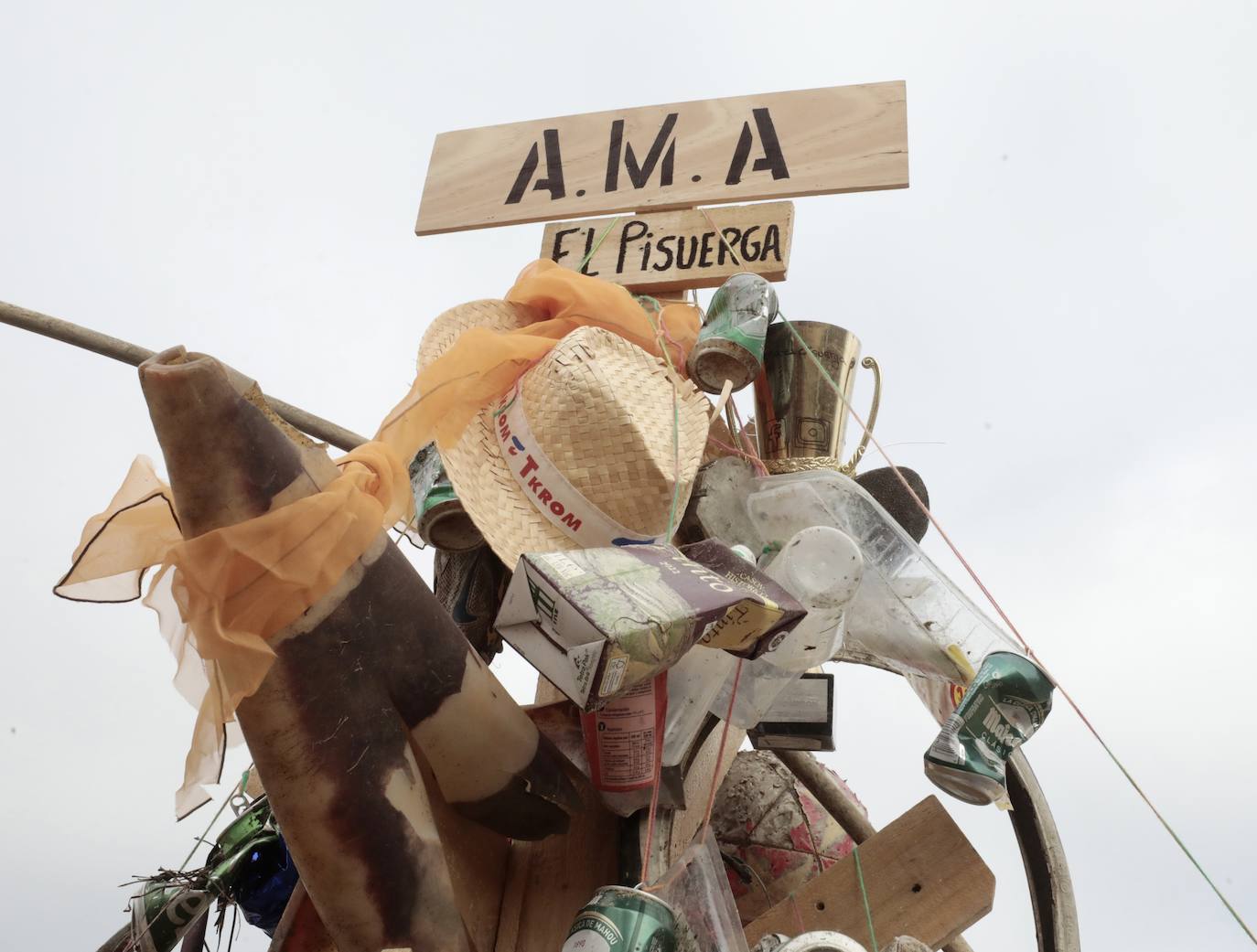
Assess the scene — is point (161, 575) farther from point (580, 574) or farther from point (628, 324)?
point (628, 324)

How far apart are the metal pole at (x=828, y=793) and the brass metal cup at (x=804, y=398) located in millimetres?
621

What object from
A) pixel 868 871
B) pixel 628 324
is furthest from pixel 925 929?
pixel 628 324

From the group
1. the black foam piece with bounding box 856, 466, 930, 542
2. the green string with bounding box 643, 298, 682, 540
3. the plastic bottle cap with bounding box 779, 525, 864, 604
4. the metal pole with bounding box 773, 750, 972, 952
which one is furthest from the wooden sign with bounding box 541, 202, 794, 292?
the metal pole with bounding box 773, 750, 972, 952

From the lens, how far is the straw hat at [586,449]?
2029 millimetres

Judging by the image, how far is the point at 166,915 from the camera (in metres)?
2.32

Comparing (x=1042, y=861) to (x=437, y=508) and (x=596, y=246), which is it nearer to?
(x=437, y=508)

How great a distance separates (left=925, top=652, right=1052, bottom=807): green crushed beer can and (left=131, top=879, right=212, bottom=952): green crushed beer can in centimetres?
138

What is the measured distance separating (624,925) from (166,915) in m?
1.13

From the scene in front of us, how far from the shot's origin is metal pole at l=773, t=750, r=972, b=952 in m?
2.55

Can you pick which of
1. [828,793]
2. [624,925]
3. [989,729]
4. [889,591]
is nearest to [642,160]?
[889,591]

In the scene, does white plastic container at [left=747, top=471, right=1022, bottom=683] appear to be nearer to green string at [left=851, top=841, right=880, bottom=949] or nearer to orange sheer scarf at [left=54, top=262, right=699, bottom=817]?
green string at [left=851, top=841, right=880, bottom=949]

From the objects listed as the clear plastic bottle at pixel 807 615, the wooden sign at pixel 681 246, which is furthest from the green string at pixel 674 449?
the wooden sign at pixel 681 246

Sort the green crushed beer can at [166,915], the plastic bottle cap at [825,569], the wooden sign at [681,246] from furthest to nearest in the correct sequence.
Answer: the wooden sign at [681,246] < the green crushed beer can at [166,915] < the plastic bottle cap at [825,569]

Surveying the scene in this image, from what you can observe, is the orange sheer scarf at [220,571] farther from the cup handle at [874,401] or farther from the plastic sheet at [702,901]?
the cup handle at [874,401]
